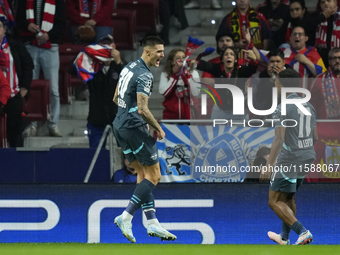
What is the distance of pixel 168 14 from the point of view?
10.2 metres

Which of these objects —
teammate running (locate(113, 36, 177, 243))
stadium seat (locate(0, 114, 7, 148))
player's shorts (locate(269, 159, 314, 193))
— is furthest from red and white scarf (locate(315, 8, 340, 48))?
stadium seat (locate(0, 114, 7, 148))

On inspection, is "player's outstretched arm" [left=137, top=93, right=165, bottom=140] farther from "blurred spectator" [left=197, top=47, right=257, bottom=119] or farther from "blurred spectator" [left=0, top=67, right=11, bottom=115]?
"blurred spectator" [left=0, top=67, right=11, bottom=115]

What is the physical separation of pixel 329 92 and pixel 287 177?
1.80 m

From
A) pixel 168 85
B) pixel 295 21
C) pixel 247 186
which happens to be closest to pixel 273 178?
pixel 247 186

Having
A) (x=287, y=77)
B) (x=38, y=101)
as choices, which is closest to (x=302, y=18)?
(x=287, y=77)

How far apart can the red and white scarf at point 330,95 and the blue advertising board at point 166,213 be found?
3.61 ft

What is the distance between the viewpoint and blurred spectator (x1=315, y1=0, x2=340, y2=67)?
868 centimetres

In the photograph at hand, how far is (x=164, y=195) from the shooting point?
272 inches

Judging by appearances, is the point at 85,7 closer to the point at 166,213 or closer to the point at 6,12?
the point at 6,12

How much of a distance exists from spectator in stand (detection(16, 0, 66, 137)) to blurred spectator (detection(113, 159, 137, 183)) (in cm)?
217

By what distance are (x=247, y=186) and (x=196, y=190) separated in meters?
0.57

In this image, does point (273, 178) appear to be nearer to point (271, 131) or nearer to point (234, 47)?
point (271, 131)

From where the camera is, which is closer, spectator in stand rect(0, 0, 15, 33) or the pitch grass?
the pitch grass

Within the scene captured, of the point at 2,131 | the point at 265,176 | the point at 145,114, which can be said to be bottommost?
the point at 265,176
